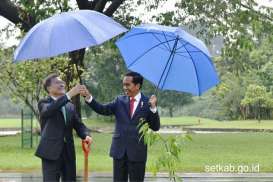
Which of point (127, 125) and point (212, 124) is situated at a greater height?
point (127, 125)

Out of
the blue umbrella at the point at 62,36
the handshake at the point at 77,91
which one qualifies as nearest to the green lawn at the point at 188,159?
the handshake at the point at 77,91

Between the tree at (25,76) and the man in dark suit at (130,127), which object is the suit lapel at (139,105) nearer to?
the man in dark suit at (130,127)

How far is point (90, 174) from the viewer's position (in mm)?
13758

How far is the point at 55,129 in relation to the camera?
7.05m

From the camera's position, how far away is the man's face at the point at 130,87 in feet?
24.0

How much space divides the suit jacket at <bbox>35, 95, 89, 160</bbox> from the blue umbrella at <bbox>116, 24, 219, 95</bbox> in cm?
104

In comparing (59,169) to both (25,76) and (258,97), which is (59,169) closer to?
(25,76)

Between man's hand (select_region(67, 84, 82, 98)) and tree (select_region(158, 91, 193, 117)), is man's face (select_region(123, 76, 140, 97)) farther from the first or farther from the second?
tree (select_region(158, 91, 193, 117))

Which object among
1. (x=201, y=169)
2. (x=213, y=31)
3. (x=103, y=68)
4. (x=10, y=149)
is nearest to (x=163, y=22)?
(x=213, y=31)

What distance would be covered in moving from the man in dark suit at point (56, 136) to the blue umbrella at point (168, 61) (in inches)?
39.5

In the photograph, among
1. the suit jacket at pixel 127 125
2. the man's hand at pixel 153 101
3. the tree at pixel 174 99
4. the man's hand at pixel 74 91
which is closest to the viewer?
the man's hand at pixel 74 91

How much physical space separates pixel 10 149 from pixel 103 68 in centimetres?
3362

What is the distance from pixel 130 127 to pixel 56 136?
831mm

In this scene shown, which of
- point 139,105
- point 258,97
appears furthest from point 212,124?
point 139,105
